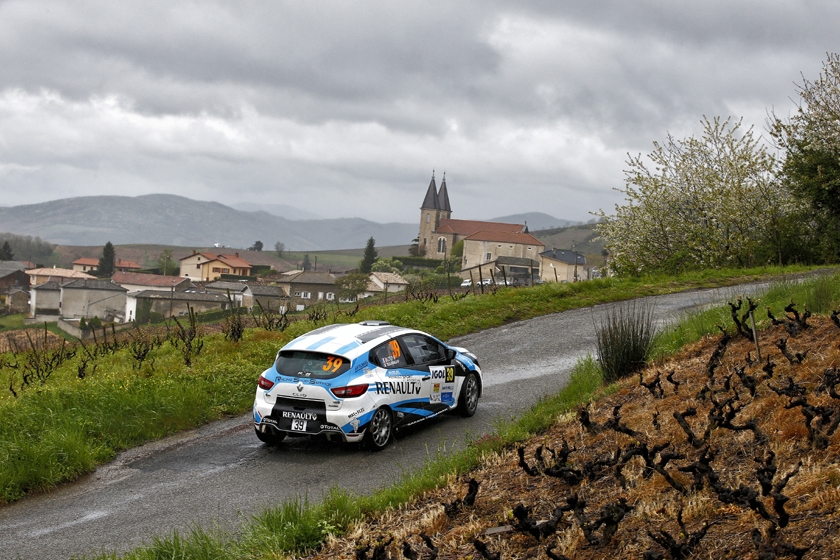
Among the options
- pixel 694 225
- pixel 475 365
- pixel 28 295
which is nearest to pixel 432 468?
pixel 475 365

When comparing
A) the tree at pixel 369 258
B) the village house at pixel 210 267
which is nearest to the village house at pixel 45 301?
the village house at pixel 210 267

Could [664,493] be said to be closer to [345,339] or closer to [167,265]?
[345,339]

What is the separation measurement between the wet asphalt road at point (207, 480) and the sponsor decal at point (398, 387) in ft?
2.28

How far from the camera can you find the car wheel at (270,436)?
423 inches

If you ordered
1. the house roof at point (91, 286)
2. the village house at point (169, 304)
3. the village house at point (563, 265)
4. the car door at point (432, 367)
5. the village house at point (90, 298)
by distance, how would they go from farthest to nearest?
the village house at point (563, 265), the house roof at point (91, 286), the village house at point (90, 298), the village house at point (169, 304), the car door at point (432, 367)

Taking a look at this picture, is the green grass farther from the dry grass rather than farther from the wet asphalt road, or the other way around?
the wet asphalt road

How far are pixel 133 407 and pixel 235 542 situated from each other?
6.43 meters

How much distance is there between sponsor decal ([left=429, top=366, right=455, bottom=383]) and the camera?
1177 cm

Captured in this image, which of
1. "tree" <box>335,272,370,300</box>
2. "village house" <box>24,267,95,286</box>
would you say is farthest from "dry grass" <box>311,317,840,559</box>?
"village house" <box>24,267,95,286</box>

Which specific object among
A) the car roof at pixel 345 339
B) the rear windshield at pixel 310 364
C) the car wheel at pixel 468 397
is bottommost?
the car wheel at pixel 468 397

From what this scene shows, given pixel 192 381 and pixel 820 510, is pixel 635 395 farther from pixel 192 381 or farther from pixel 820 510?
pixel 192 381

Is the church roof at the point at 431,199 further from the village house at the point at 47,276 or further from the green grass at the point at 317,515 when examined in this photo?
the green grass at the point at 317,515

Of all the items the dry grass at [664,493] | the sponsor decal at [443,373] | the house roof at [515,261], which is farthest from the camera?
the house roof at [515,261]

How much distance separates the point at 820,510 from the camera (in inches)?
205
